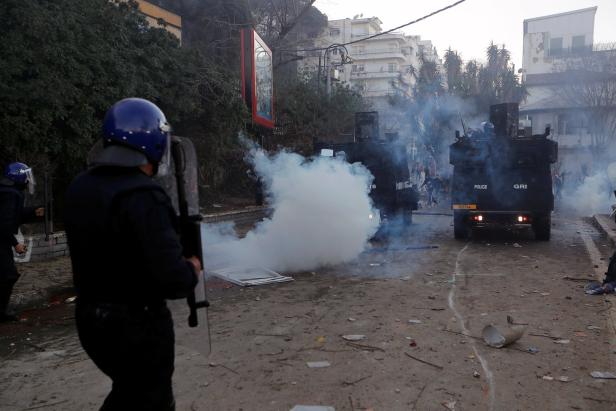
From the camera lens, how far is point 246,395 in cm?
389

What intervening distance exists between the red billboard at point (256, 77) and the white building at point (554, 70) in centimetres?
2837

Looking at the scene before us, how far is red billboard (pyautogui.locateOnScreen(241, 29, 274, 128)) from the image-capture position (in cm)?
1463

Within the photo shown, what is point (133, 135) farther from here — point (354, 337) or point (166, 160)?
point (354, 337)

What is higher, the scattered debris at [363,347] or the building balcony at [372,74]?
the building balcony at [372,74]

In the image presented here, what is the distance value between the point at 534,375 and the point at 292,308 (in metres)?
3.08

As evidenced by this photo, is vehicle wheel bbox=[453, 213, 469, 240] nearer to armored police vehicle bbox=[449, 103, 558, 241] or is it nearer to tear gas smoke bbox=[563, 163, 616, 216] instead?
armored police vehicle bbox=[449, 103, 558, 241]

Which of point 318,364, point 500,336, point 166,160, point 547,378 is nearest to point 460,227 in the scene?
point 500,336

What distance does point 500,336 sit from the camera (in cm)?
490

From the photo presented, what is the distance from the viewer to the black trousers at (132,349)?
2131mm

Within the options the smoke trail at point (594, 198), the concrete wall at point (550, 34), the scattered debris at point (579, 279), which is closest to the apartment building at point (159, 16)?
the scattered debris at point (579, 279)

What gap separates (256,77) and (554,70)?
42.2m

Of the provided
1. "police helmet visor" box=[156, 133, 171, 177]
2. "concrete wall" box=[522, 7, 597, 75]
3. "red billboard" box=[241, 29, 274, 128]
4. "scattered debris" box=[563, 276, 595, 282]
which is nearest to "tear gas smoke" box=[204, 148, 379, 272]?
"scattered debris" box=[563, 276, 595, 282]

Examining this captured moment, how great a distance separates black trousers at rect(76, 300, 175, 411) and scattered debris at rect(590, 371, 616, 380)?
3579 millimetres

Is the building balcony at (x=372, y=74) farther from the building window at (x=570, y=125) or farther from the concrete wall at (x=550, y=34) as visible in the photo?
the building window at (x=570, y=125)
